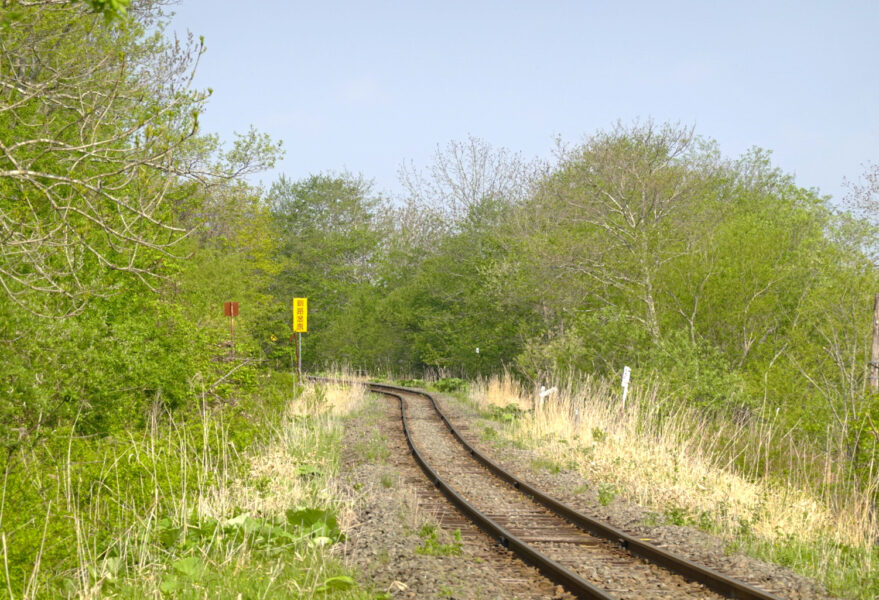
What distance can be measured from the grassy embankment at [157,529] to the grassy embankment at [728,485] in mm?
4374

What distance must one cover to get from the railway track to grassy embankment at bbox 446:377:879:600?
39.8 inches

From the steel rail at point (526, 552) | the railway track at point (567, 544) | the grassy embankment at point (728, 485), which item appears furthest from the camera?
the grassy embankment at point (728, 485)

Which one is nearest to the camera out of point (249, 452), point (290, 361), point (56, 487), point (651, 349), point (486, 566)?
point (56, 487)

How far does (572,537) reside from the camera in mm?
9484

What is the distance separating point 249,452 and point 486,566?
5898 millimetres

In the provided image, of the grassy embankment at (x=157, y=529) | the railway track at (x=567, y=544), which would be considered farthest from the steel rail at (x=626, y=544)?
the grassy embankment at (x=157, y=529)

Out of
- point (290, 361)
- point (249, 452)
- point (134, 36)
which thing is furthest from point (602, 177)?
point (290, 361)

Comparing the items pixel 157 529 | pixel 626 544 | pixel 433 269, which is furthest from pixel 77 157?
pixel 433 269

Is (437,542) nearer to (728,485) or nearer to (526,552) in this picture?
(526,552)

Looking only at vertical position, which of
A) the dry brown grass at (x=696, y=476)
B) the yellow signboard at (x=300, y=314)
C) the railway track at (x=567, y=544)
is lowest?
the railway track at (x=567, y=544)

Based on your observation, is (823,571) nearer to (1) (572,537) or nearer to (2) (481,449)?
(1) (572,537)

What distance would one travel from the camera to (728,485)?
37.4 feet

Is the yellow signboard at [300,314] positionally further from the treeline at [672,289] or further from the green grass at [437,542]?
the green grass at [437,542]

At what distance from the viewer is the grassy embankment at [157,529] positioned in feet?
20.1
